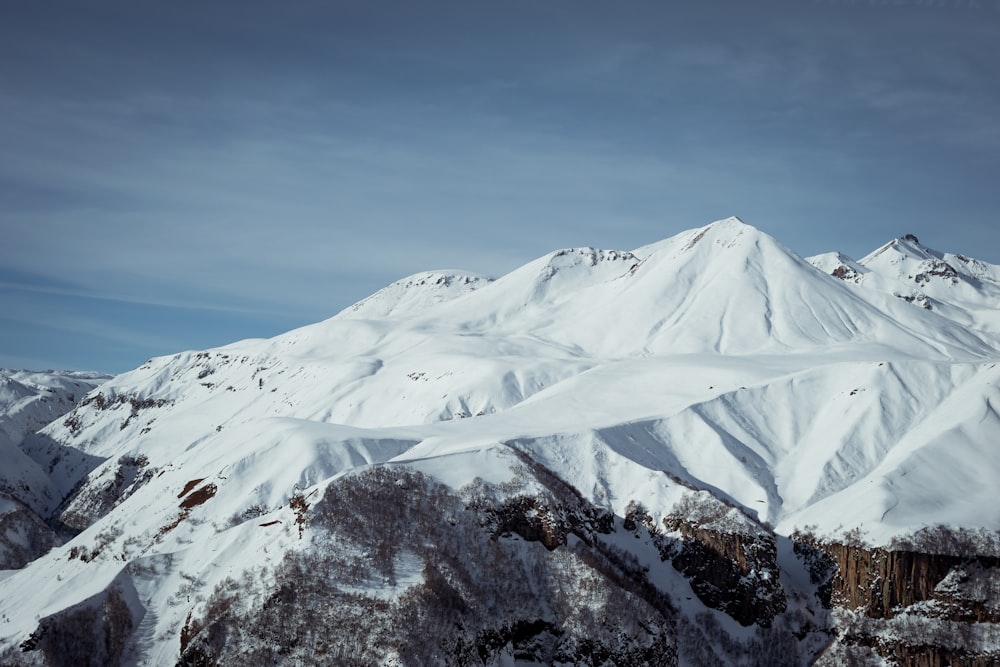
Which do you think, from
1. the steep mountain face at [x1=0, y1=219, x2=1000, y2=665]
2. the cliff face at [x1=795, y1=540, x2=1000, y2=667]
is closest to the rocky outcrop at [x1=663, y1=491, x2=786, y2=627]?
the steep mountain face at [x1=0, y1=219, x2=1000, y2=665]

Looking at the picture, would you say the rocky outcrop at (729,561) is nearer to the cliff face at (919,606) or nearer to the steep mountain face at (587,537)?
the steep mountain face at (587,537)

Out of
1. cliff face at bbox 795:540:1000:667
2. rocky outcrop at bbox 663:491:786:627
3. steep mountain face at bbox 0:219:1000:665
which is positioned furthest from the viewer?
rocky outcrop at bbox 663:491:786:627

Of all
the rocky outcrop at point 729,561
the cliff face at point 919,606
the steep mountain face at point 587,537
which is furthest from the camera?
the rocky outcrop at point 729,561

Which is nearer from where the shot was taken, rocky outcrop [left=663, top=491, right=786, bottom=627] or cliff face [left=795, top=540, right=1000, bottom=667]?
cliff face [left=795, top=540, right=1000, bottom=667]

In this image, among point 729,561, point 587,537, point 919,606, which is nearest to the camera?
point 919,606

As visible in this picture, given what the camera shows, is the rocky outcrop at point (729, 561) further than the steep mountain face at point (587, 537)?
Yes

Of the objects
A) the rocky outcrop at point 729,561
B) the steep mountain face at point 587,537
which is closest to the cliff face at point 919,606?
the steep mountain face at point 587,537

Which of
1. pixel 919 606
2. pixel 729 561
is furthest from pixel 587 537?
pixel 919 606

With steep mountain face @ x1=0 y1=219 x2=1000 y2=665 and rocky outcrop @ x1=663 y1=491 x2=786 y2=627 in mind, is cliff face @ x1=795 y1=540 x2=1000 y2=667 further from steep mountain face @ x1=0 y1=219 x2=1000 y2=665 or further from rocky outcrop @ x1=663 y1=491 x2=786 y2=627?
rocky outcrop @ x1=663 y1=491 x2=786 y2=627

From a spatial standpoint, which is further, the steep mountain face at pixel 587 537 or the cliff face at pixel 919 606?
the cliff face at pixel 919 606

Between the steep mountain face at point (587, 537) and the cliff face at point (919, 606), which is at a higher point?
the steep mountain face at point (587, 537)

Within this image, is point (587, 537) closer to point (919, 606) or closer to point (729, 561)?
point (729, 561)

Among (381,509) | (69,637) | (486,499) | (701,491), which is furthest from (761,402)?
(69,637)

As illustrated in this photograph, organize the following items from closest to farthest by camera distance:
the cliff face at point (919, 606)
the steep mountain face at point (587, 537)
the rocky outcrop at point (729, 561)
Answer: the steep mountain face at point (587, 537)
the cliff face at point (919, 606)
the rocky outcrop at point (729, 561)
